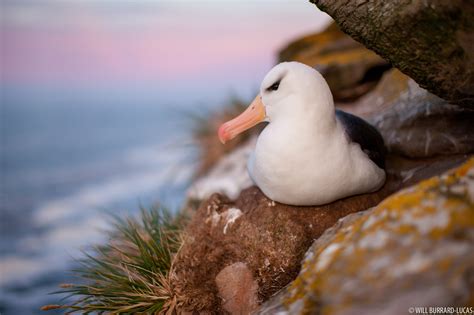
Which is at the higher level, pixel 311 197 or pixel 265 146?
pixel 265 146

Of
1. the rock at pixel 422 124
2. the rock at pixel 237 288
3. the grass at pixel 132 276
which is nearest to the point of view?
the rock at pixel 237 288

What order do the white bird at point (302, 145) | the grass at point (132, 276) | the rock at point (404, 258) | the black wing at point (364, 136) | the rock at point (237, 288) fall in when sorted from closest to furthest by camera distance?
1. the rock at point (404, 258)
2. the white bird at point (302, 145)
3. the rock at point (237, 288)
4. the grass at point (132, 276)
5. the black wing at point (364, 136)

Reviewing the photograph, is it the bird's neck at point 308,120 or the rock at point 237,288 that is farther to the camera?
the rock at point 237,288

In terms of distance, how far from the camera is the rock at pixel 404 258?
Answer: 6.21 ft

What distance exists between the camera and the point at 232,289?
3189 mm

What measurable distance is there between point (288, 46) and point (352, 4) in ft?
17.2

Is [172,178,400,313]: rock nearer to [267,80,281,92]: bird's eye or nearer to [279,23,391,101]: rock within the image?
[267,80,281,92]: bird's eye

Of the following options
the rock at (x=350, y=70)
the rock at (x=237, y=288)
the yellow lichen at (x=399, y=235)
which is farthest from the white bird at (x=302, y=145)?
the rock at (x=350, y=70)

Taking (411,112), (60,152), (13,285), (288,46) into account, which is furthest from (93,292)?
(60,152)

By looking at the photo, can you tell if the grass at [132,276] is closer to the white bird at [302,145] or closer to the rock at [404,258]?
the white bird at [302,145]

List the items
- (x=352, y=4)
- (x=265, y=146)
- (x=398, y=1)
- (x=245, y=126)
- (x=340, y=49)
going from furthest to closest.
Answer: (x=340, y=49), (x=245, y=126), (x=265, y=146), (x=352, y=4), (x=398, y=1)

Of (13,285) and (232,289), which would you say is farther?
(13,285)

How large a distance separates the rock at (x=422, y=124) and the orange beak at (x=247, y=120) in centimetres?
159

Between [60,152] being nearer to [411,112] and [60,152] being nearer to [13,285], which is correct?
[13,285]
